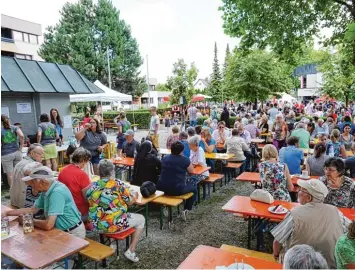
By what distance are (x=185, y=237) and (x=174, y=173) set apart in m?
1.05

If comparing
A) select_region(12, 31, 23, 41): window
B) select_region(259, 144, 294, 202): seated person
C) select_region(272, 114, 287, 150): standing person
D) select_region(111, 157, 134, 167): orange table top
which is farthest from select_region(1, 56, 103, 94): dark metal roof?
select_region(12, 31, 23, 41): window

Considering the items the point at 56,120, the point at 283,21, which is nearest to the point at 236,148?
the point at 283,21

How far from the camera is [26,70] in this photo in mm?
8453

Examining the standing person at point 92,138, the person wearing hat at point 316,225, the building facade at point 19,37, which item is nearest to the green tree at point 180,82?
the building facade at point 19,37

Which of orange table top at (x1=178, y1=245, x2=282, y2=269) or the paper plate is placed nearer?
orange table top at (x1=178, y1=245, x2=282, y2=269)

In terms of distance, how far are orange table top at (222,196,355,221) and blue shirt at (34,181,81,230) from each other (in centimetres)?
183

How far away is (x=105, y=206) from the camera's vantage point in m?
3.30

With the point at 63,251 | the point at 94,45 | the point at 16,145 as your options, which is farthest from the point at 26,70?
the point at 94,45

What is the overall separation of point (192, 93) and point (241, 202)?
24.2 m

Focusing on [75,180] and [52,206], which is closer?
[52,206]

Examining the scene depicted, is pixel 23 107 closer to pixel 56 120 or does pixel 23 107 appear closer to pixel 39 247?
pixel 56 120

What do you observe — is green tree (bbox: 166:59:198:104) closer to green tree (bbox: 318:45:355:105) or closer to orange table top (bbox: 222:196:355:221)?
green tree (bbox: 318:45:355:105)

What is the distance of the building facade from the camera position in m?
29.8

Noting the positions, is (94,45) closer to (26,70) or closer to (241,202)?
(26,70)
